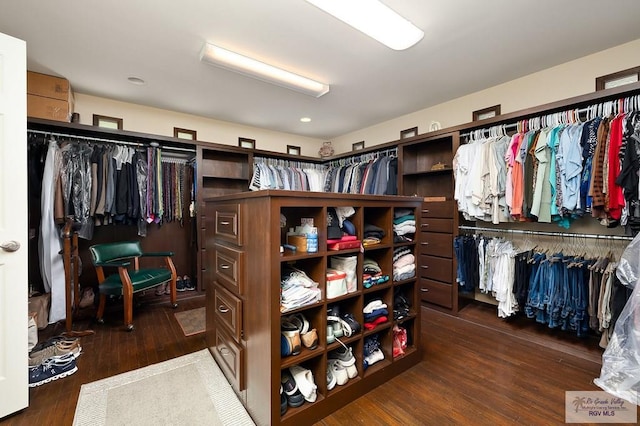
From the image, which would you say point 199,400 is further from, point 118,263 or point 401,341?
point 118,263

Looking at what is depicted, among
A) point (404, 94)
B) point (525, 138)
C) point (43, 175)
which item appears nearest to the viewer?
point (525, 138)

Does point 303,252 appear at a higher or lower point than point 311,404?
higher

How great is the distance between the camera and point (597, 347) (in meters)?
2.14

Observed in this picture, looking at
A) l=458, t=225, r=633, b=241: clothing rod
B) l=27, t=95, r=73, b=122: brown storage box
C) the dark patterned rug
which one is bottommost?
the dark patterned rug

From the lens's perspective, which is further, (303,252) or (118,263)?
(118,263)

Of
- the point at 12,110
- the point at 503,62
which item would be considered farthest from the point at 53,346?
the point at 503,62

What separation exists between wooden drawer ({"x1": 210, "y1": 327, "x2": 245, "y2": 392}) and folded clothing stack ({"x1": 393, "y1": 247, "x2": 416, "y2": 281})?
3.55ft

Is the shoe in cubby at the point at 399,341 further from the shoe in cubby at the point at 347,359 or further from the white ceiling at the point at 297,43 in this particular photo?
the white ceiling at the point at 297,43

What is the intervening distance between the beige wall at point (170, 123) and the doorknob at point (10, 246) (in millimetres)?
2284

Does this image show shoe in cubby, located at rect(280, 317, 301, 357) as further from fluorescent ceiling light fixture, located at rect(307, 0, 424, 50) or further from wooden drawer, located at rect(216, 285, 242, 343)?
fluorescent ceiling light fixture, located at rect(307, 0, 424, 50)

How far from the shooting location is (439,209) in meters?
3.04

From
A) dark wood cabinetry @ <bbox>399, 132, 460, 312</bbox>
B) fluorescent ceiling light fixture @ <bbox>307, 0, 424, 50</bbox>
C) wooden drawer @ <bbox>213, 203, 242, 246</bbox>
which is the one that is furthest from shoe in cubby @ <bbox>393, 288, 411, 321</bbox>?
fluorescent ceiling light fixture @ <bbox>307, 0, 424, 50</bbox>

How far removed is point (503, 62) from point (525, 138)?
2.41ft

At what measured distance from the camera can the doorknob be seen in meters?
1.44
